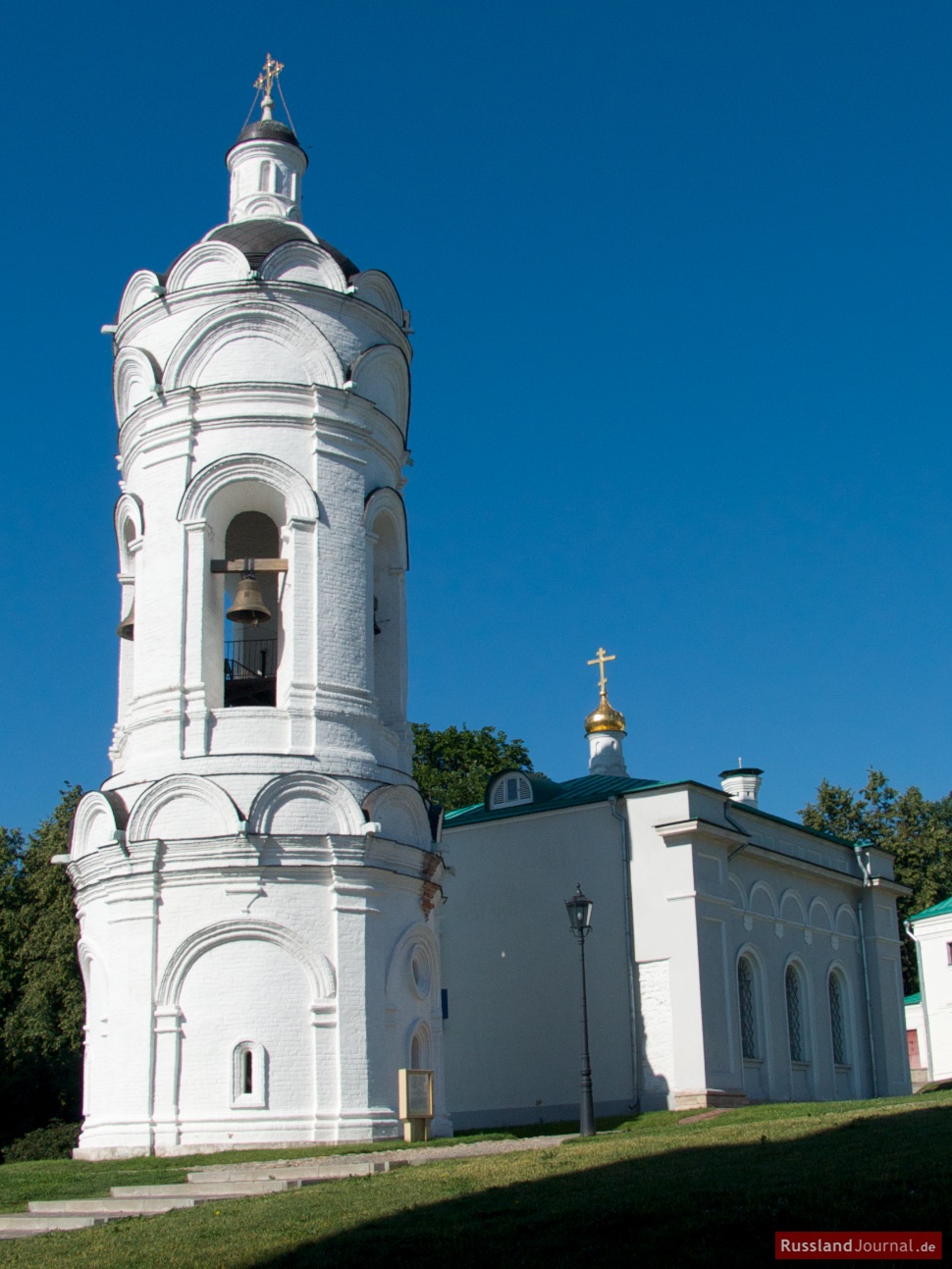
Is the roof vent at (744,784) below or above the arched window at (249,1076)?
above

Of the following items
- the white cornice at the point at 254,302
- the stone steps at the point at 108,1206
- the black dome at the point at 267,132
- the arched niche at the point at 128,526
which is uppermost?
the black dome at the point at 267,132

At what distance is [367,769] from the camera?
768 inches

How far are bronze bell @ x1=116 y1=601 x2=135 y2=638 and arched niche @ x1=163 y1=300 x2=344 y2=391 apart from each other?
320 centimetres

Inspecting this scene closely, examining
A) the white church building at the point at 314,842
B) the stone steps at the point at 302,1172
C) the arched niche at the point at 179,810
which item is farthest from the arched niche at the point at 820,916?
the stone steps at the point at 302,1172

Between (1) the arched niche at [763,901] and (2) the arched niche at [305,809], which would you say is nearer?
(2) the arched niche at [305,809]

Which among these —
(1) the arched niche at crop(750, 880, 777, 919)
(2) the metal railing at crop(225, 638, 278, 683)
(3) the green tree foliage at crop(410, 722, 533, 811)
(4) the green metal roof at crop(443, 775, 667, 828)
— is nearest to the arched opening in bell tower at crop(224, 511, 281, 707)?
(2) the metal railing at crop(225, 638, 278, 683)

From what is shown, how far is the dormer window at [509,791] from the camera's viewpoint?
26.5 meters

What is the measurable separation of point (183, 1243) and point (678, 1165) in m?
3.74

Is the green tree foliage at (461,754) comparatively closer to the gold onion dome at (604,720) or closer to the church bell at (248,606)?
the gold onion dome at (604,720)

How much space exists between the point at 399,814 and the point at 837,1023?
13.0 meters

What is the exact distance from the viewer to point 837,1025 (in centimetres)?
2850

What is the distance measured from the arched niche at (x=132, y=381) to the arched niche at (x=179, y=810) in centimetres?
564

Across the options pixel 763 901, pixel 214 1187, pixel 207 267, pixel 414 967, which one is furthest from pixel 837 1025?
pixel 207 267

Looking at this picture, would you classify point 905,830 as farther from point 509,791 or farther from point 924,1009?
point 509,791
